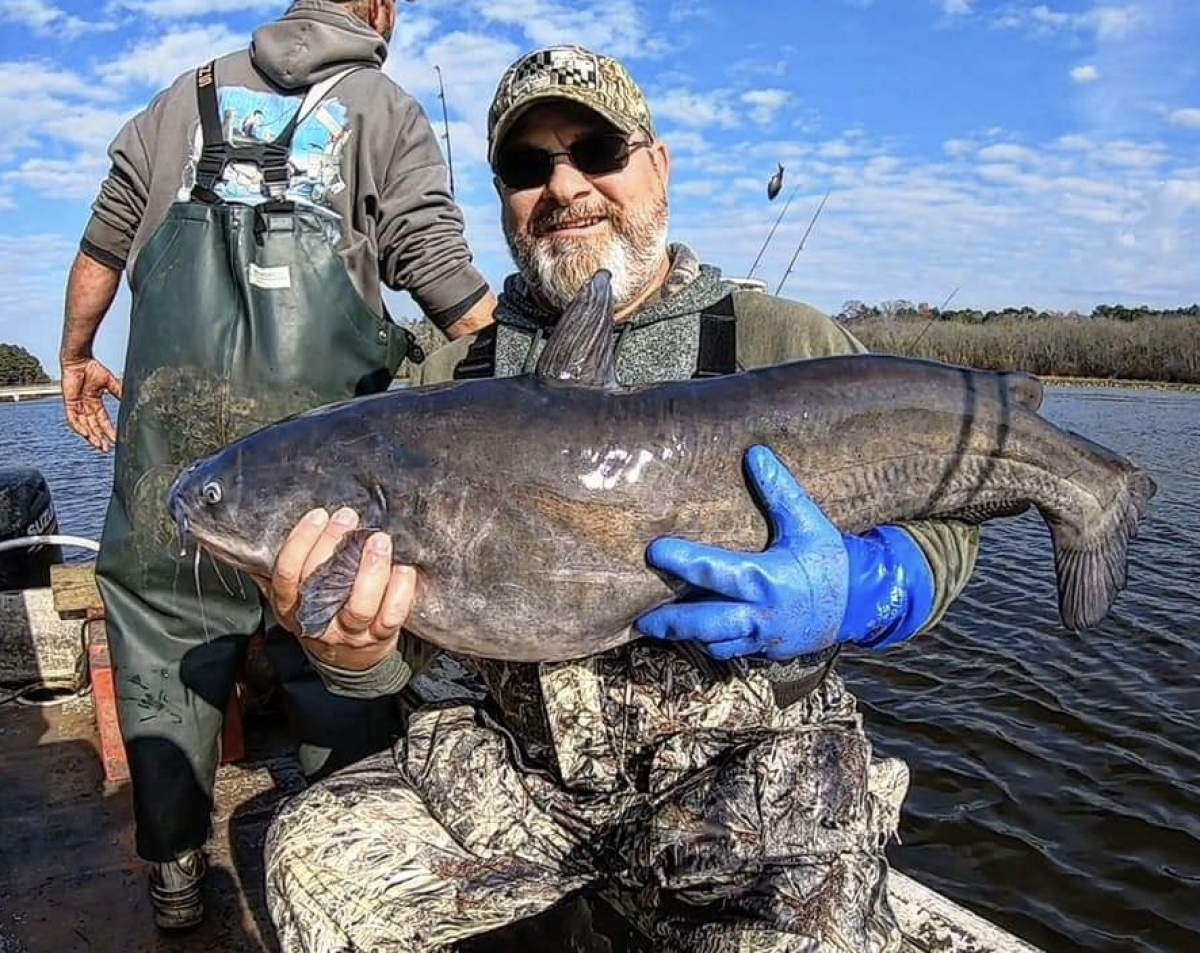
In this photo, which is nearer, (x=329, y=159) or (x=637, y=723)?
(x=637, y=723)

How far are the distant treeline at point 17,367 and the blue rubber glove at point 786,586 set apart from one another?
234 ft

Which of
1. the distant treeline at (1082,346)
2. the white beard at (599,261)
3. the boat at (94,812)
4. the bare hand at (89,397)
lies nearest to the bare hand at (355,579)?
the white beard at (599,261)

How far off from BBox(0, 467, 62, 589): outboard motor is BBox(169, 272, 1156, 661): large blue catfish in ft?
15.2

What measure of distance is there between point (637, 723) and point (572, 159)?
155 centimetres

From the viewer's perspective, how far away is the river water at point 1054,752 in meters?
5.34

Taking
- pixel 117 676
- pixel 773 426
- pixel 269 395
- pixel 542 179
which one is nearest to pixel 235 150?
pixel 269 395

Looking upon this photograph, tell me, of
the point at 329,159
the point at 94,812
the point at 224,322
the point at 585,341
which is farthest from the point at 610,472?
the point at 94,812

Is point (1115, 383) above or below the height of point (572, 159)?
below

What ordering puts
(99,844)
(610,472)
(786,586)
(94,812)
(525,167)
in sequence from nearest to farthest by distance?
(786,586) < (610,472) < (525,167) < (99,844) < (94,812)

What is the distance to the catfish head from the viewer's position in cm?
251

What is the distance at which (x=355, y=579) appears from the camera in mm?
2373

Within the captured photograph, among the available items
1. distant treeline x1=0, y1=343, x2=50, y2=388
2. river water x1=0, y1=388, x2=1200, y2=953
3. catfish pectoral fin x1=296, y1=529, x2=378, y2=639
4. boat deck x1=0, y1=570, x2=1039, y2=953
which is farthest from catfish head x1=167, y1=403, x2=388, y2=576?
distant treeline x1=0, y1=343, x2=50, y2=388

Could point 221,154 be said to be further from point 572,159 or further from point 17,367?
point 17,367

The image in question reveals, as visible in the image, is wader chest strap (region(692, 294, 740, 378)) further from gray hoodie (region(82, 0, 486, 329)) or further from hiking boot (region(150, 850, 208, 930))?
→ hiking boot (region(150, 850, 208, 930))
